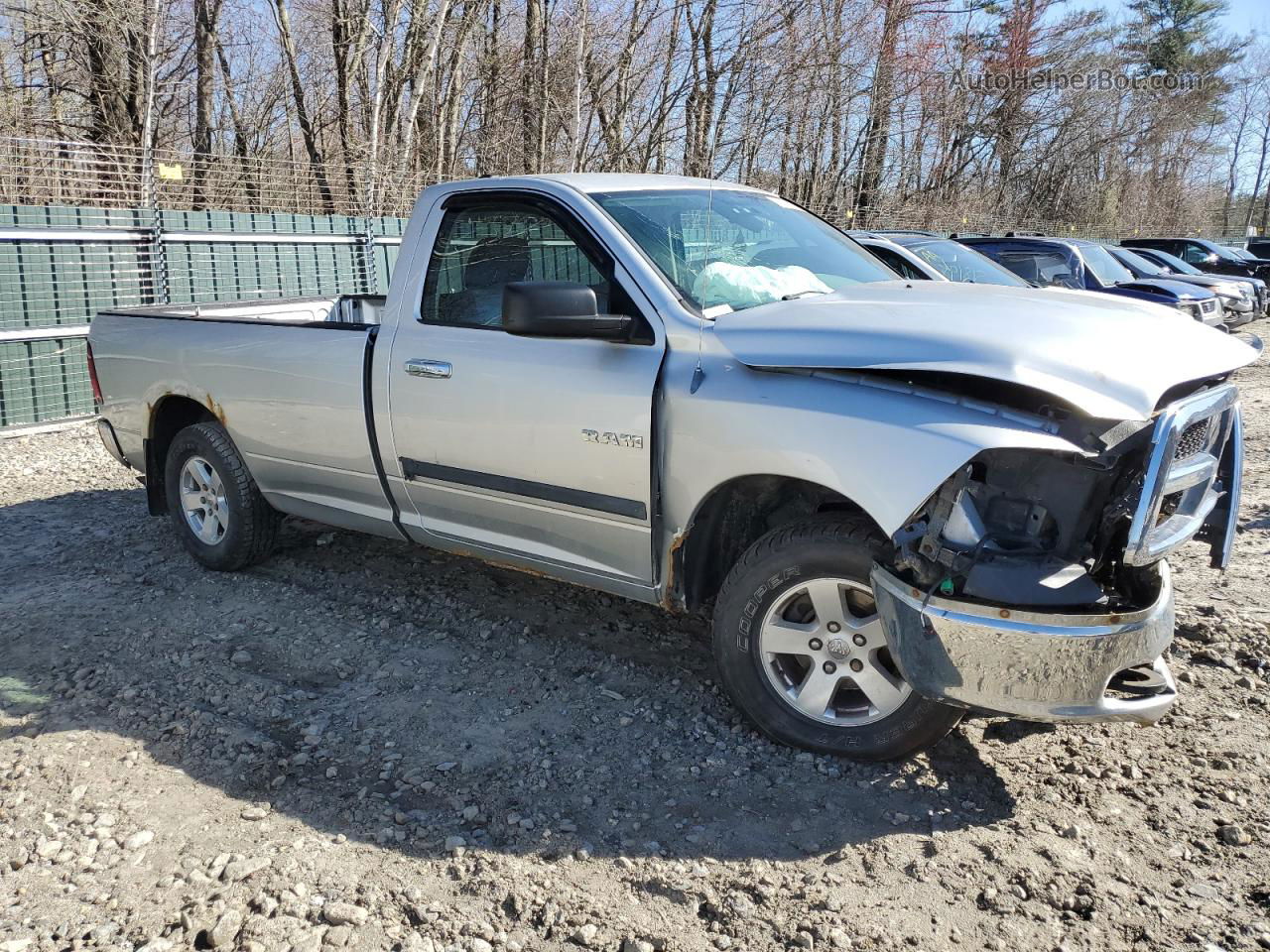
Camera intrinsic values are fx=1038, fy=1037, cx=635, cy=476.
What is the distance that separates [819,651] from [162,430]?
413 centimetres

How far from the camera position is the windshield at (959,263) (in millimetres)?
10891

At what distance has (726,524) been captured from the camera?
3842 millimetres

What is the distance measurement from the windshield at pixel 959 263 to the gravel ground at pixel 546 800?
254 inches

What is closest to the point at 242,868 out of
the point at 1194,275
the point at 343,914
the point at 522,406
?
the point at 343,914

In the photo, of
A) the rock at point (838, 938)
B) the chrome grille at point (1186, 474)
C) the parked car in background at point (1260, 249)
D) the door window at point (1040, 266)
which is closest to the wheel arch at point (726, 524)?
the chrome grille at point (1186, 474)

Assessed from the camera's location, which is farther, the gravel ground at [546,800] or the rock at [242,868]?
the rock at [242,868]

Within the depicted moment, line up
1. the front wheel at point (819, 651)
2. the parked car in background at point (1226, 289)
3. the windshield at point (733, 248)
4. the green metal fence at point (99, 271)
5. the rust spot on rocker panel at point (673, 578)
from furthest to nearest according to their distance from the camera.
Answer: the parked car in background at point (1226, 289)
the green metal fence at point (99, 271)
the windshield at point (733, 248)
the rust spot on rocker panel at point (673, 578)
the front wheel at point (819, 651)

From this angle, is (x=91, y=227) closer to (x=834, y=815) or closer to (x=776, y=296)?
(x=776, y=296)

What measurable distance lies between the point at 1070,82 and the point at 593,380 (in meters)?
36.4

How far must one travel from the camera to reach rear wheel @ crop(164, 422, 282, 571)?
5.38 meters

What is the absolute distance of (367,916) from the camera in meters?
2.81

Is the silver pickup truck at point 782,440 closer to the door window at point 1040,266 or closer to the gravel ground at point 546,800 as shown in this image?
the gravel ground at point 546,800

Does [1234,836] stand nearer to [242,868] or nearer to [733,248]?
[733,248]

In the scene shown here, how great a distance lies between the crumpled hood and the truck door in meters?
0.52
